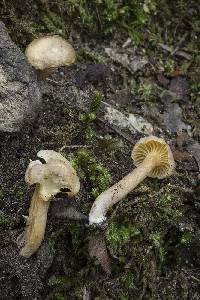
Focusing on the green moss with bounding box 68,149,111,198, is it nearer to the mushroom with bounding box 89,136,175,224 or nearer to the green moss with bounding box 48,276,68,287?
the mushroom with bounding box 89,136,175,224

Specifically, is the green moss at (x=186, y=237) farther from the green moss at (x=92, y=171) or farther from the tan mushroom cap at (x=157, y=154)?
the green moss at (x=92, y=171)

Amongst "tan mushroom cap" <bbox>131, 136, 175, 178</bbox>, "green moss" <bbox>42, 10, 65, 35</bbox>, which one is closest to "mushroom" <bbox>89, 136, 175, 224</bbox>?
"tan mushroom cap" <bbox>131, 136, 175, 178</bbox>

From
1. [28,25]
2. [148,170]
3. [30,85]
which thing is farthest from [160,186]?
[28,25]

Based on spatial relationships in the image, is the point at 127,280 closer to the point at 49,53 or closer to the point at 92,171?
the point at 92,171

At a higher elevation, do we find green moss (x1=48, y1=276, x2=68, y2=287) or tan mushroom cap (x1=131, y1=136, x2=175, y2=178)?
tan mushroom cap (x1=131, y1=136, x2=175, y2=178)

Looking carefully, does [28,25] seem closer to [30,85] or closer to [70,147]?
[30,85]

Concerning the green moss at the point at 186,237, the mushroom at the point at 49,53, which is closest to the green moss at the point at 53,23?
the mushroom at the point at 49,53
